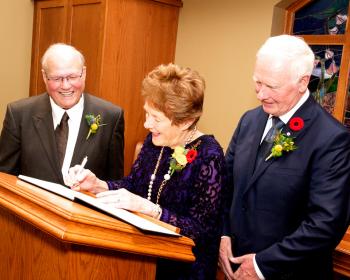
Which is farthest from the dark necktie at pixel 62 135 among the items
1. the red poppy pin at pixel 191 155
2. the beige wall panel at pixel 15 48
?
the beige wall panel at pixel 15 48

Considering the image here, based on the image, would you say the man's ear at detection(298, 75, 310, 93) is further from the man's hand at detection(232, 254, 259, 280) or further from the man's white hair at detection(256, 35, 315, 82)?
the man's hand at detection(232, 254, 259, 280)

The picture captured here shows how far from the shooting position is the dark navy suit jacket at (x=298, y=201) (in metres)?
1.68

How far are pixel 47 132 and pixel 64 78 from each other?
319 millimetres

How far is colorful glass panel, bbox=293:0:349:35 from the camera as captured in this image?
350cm

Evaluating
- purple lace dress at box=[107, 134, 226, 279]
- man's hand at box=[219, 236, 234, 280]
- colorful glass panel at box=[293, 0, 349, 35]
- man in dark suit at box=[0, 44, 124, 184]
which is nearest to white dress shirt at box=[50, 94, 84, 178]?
man in dark suit at box=[0, 44, 124, 184]

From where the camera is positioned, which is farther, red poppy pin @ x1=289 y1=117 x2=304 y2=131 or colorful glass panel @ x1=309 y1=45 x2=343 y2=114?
colorful glass panel @ x1=309 y1=45 x2=343 y2=114

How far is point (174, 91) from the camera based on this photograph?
5.55 ft

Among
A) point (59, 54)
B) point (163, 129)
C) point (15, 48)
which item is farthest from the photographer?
point (15, 48)

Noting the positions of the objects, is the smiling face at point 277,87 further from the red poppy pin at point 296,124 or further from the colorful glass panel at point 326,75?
the colorful glass panel at point 326,75

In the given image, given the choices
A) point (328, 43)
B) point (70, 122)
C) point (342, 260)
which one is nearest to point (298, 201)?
point (342, 260)

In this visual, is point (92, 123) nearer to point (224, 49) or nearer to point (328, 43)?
point (224, 49)

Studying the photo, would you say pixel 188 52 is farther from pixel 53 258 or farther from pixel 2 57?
pixel 53 258

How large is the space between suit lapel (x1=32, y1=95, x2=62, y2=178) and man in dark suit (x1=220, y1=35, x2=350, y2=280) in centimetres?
108

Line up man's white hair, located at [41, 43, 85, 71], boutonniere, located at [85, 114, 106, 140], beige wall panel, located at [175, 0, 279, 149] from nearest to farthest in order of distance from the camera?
man's white hair, located at [41, 43, 85, 71] < boutonniere, located at [85, 114, 106, 140] < beige wall panel, located at [175, 0, 279, 149]
